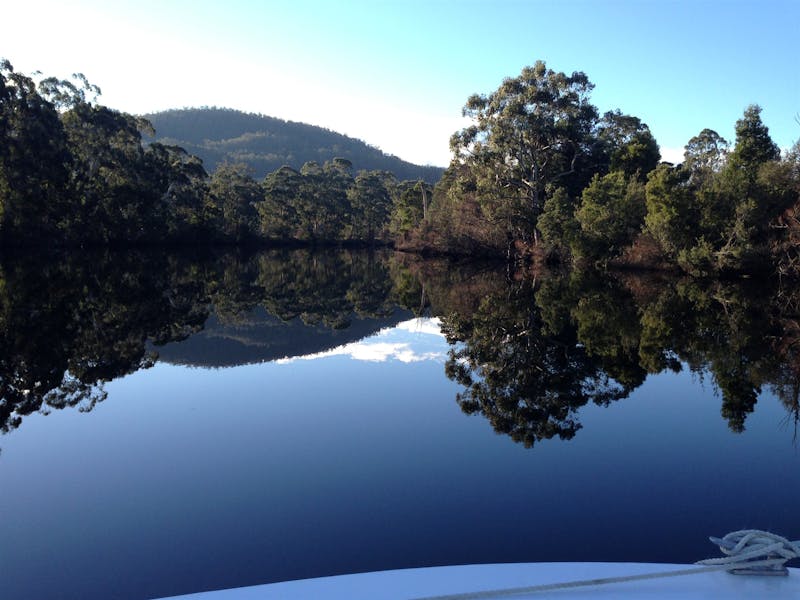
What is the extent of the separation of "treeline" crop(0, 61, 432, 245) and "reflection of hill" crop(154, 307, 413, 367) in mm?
23656

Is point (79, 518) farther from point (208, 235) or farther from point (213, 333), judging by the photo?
point (208, 235)

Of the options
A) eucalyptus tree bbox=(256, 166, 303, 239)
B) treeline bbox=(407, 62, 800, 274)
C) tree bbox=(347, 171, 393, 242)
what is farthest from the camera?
tree bbox=(347, 171, 393, 242)

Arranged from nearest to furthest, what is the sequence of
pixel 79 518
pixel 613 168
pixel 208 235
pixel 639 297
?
pixel 79 518
pixel 639 297
pixel 613 168
pixel 208 235

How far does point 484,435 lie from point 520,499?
4.89 feet

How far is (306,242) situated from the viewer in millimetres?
58000

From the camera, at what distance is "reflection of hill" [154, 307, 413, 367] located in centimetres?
961

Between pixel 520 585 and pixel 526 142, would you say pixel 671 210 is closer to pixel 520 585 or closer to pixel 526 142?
pixel 526 142

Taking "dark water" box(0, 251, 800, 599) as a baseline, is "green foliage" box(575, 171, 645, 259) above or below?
above

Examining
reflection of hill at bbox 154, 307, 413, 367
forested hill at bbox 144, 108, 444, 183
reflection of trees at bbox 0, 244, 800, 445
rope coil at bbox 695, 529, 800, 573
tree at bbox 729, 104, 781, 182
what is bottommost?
reflection of hill at bbox 154, 307, 413, 367

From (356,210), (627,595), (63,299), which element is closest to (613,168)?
(63,299)

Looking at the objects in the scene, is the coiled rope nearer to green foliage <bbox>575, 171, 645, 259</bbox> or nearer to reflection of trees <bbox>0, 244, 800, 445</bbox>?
reflection of trees <bbox>0, 244, 800, 445</bbox>

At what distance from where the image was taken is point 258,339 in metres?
11.4

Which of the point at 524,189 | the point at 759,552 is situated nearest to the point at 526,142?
the point at 524,189

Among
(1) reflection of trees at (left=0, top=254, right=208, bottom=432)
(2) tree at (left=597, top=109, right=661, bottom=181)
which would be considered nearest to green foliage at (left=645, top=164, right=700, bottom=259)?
(2) tree at (left=597, top=109, right=661, bottom=181)
